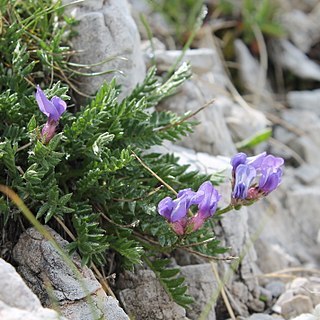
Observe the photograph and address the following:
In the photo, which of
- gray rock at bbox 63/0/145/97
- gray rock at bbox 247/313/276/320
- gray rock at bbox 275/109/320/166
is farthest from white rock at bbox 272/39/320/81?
gray rock at bbox 247/313/276/320

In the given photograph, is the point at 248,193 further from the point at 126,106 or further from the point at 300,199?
the point at 300,199

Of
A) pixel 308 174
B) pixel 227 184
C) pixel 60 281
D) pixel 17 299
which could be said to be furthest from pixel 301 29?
pixel 17 299

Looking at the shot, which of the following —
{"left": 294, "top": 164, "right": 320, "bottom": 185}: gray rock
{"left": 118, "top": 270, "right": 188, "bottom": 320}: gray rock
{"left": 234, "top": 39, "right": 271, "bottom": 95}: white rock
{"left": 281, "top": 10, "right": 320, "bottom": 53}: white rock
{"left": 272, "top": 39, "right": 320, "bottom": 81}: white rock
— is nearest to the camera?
{"left": 118, "top": 270, "right": 188, "bottom": 320}: gray rock

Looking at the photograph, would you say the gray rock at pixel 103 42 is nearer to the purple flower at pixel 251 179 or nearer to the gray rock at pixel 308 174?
the purple flower at pixel 251 179

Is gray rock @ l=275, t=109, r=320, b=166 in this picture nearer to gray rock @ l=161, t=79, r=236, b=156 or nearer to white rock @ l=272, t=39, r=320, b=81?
white rock @ l=272, t=39, r=320, b=81

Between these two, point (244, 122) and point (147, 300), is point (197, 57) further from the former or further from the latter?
point (147, 300)

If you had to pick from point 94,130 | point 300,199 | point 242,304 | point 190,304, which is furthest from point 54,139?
point 300,199
